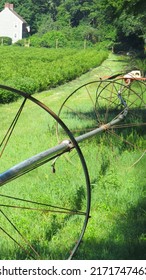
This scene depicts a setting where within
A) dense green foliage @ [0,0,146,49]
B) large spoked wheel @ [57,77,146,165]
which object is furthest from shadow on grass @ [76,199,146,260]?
dense green foliage @ [0,0,146,49]

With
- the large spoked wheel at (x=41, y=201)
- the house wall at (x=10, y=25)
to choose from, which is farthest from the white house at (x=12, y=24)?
the large spoked wheel at (x=41, y=201)

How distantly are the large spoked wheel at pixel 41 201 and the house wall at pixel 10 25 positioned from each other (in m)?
65.3

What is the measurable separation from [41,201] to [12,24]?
69.2m

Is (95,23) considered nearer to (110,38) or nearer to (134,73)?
(110,38)

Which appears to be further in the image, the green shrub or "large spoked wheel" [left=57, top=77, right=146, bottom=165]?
the green shrub

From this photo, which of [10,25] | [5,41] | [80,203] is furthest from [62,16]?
[80,203]

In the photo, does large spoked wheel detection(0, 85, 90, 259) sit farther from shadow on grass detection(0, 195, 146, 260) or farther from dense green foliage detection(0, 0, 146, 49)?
dense green foliage detection(0, 0, 146, 49)

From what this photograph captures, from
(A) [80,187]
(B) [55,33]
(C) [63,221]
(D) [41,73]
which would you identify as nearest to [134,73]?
(A) [80,187]

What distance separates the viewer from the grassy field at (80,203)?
9.76ft

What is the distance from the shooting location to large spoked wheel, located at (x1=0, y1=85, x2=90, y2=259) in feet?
7.61

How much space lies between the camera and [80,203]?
379 centimetres

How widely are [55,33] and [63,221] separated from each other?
2192 inches

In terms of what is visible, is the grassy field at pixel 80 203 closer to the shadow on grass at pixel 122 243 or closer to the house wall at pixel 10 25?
the shadow on grass at pixel 122 243
